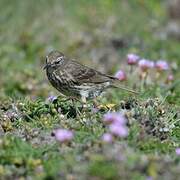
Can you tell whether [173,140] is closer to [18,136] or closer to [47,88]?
[18,136]

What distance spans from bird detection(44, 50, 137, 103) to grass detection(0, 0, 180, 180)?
18 centimetres

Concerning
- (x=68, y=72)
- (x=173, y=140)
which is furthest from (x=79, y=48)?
(x=173, y=140)

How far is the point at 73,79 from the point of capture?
28.4 feet

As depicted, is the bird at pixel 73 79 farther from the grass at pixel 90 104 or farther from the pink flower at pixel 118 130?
the pink flower at pixel 118 130

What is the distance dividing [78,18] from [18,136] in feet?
30.1

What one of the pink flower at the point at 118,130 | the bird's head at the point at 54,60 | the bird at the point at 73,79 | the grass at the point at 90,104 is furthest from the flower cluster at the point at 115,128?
the bird's head at the point at 54,60

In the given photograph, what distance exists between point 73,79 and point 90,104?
0.53 metres

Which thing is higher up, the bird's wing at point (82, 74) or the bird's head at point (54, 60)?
the bird's head at point (54, 60)

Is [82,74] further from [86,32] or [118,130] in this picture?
[86,32]

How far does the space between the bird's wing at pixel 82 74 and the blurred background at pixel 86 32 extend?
14.4 feet

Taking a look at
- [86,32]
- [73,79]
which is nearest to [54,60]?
[73,79]

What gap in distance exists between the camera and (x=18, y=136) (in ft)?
22.9

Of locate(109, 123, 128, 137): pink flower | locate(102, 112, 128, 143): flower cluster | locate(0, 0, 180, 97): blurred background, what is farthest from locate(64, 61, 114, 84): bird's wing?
locate(0, 0, 180, 97): blurred background

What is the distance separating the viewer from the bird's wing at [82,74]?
8.70 metres
